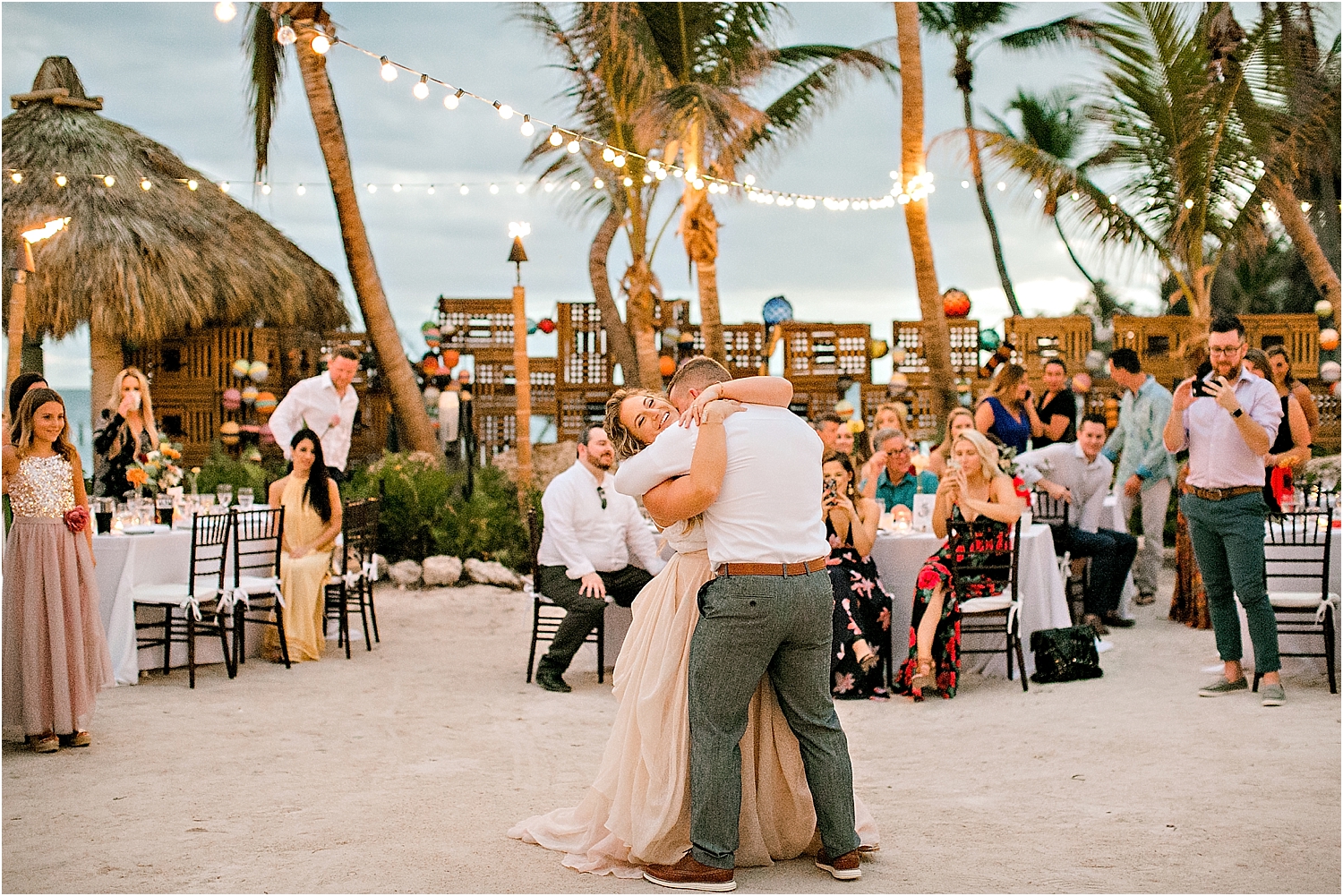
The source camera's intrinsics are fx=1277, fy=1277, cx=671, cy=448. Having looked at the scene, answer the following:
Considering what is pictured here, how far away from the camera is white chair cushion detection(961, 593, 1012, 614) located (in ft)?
22.5

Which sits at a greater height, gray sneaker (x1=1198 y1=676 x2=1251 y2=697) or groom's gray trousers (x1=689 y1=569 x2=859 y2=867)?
groom's gray trousers (x1=689 y1=569 x2=859 y2=867)

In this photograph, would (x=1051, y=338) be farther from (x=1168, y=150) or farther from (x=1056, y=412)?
(x=1056, y=412)

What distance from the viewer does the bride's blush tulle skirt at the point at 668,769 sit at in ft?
12.8

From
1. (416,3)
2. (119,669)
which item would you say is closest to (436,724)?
(119,669)

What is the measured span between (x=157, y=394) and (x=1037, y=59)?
15.0 meters

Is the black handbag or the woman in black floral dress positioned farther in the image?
the black handbag

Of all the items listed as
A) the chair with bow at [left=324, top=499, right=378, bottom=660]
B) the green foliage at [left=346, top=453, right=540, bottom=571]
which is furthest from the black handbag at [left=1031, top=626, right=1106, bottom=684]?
the green foliage at [left=346, top=453, right=540, bottom=571]

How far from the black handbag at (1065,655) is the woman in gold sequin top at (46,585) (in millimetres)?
4888

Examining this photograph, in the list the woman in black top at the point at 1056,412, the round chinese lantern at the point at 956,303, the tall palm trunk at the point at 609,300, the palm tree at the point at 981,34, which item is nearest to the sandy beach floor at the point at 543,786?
the woman in black top at the point at 1056,412

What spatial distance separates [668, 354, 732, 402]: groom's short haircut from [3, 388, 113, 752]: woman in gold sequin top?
3.08 metres

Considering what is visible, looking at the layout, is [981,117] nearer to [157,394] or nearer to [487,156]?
[487,156]

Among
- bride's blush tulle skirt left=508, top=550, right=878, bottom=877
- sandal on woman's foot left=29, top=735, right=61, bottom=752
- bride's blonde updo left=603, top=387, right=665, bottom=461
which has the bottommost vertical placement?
sandal on woman's foot left=29, top=735, right=61, bottom=752

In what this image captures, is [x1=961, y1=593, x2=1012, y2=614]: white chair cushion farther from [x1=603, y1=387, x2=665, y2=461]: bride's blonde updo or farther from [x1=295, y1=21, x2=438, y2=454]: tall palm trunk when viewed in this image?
[x1=295, y1=21, x2=438, y2=454]: tall palm trunk

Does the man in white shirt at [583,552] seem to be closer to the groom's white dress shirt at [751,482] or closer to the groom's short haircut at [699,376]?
the groom's short haircut at [699,376]
